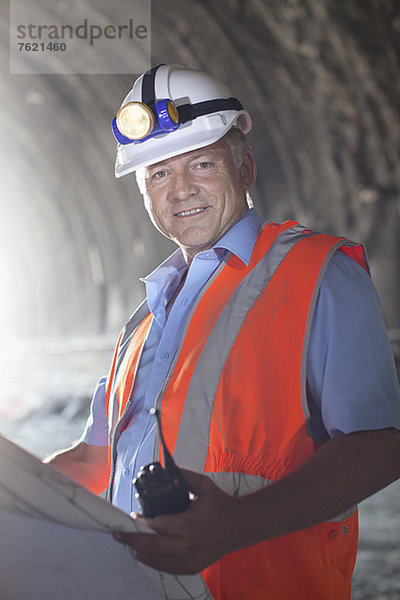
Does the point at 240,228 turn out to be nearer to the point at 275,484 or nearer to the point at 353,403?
the point at 353,403

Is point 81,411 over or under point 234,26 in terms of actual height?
under

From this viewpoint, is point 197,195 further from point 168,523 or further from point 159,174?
point 168,523

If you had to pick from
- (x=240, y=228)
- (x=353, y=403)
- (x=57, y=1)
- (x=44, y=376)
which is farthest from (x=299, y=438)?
(x=44, y=376)

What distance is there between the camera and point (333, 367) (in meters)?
1.72

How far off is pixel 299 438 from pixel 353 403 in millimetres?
203

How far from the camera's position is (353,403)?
1.68 metres

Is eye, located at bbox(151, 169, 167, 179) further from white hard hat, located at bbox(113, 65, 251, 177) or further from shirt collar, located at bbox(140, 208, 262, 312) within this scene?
shirt collar, located at bbox(140, 208, 262, 312)

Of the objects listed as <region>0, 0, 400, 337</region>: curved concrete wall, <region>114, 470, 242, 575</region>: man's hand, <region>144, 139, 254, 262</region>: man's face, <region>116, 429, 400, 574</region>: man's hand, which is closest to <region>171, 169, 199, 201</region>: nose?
<region>144, 139, 254, 262</region>: man's face

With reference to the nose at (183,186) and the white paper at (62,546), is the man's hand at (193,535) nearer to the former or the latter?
the white paper at (62,546)

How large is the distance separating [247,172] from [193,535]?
1.52 meters

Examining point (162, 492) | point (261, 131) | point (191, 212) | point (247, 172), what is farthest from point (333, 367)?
point (261, 131)

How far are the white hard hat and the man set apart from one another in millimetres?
11

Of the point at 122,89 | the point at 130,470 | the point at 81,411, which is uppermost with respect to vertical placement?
the point at 122,89

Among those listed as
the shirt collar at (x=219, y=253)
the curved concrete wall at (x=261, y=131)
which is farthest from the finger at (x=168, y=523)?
the curved concrete wall at (x=261, y=131)
